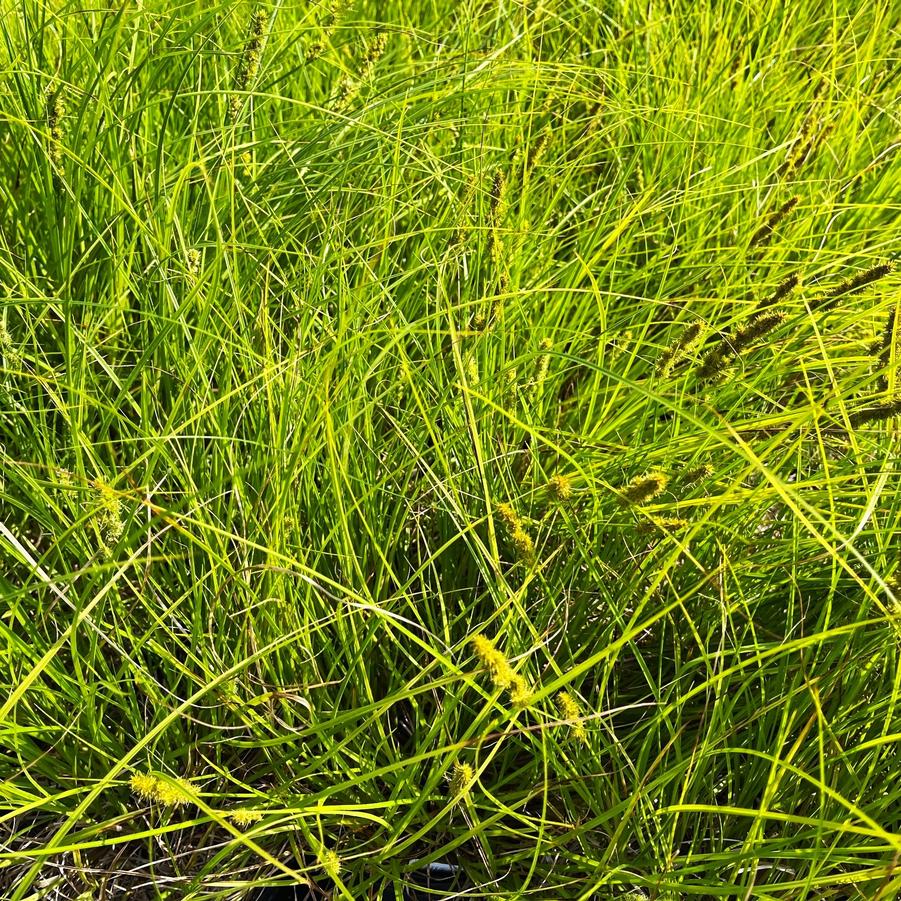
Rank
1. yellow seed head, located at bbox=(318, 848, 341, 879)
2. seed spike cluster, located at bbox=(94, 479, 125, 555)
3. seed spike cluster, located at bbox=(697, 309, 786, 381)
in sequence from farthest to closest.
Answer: seed spike cluster, located at bbox=(697, 309, 786, 381) < yellow seed head, located at bbox=(318, 848, 341, 879) < seed spike cluster, located at bbox=(94, 479, 125, 555)

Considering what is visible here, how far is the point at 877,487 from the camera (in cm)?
110

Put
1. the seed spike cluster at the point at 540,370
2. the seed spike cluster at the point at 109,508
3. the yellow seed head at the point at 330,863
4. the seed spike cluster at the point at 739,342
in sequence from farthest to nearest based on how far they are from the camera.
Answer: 1. the seed spike cluster at the point at 540,370
2. the seed spike cluster at the point at 739,342
3. the yellow seed head at the point at 330,863
4. the seed spike cluster at the point at 109,508

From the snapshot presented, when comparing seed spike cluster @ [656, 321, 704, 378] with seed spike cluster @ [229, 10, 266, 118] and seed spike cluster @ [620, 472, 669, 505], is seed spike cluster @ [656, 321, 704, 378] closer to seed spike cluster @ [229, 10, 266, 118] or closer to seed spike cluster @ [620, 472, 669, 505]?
seed spike cluster @ [620, 472, 669, 505]

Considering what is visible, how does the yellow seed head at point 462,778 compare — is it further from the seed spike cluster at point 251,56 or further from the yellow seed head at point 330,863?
the seed spike cluster at point 251,56

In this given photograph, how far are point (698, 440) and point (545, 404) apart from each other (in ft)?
1.05

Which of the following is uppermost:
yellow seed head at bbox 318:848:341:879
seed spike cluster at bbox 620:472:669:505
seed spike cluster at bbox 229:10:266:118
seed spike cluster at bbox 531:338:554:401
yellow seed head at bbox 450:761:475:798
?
seed spike cluster at bbox 229:10:266:118

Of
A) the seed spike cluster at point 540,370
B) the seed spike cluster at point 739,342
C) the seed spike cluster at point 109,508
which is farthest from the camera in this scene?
the seed spike cluster at point 540,370

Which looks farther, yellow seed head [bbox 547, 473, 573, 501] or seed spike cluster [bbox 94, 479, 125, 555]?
yellow seed head [bbox 547, 473, 573, 501]

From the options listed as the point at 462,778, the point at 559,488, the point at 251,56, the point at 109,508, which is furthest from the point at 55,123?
the point at 462,778

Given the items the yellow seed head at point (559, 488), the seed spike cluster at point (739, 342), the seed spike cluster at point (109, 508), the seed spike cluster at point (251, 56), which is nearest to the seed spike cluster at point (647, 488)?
the yellow seed head at point (559, 488)

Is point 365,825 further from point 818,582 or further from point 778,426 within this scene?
point 778,426

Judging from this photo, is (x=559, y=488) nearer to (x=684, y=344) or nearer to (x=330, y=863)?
(x=684, y=344)

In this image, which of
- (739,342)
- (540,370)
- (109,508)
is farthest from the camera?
(540,370)

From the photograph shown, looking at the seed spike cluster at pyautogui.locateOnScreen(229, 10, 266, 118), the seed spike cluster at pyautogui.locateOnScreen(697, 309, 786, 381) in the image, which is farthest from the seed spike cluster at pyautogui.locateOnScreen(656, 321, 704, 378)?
the seed spike cluster at pyautogui.locateOnScreen(229, 10, 266, 118)
